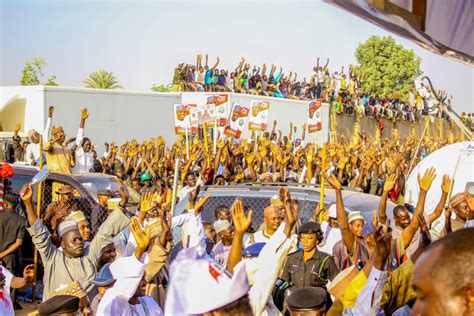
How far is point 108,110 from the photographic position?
2133cm

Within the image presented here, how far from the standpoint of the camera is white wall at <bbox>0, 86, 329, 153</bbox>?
1970 centimetres

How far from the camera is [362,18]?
2090 millimetres

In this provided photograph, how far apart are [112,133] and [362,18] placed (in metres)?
19.7

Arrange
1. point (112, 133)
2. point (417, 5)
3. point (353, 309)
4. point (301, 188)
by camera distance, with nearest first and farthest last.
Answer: point (417, 5) → point (353, 309) → point (301, 188) → point (112, 133)

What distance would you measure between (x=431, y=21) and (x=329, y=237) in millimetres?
5006

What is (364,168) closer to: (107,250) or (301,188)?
A: (301,188)

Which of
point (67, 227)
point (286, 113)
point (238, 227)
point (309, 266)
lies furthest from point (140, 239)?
point (286, 113)

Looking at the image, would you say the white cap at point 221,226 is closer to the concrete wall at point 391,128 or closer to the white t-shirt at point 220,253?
the white t-shirt at point 220,253

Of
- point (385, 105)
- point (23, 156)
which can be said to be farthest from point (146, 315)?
point (385, 105)

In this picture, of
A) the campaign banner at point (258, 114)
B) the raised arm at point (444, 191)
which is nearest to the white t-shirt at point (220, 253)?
the raised arm at point (444, 191)

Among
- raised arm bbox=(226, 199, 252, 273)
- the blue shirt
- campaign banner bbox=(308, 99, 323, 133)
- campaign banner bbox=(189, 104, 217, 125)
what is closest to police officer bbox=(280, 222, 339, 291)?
raised arm bbox=(226, 199, 252, 273)

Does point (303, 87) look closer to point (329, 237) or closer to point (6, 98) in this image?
point (6, 98)

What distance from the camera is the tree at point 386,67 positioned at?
157ft

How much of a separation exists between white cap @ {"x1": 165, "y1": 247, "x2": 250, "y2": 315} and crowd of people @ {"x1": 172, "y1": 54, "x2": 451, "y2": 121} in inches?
742
